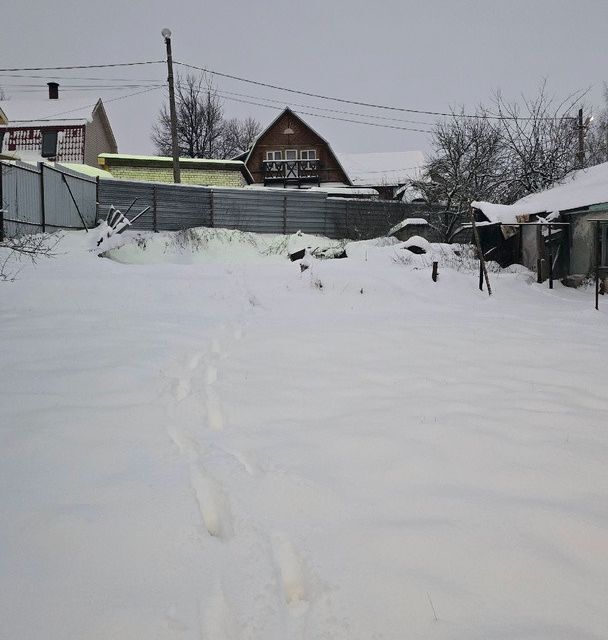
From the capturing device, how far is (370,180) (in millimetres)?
31094

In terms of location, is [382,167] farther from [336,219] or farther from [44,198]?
[44,198]

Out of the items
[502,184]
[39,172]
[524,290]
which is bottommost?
[524,290]

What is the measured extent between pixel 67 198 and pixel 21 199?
7.65 feet

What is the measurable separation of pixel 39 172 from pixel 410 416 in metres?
12.1

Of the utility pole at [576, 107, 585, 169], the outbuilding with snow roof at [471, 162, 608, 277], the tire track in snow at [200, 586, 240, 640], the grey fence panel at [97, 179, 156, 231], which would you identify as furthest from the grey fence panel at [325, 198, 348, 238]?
the tire track in snow at [200, 586, 240, 640]

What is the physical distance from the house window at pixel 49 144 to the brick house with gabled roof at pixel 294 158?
32.8 ft

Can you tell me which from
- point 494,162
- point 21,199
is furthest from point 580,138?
point 21,199

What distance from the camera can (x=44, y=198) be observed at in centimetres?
Answer: 1192

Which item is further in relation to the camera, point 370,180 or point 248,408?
point 370,180

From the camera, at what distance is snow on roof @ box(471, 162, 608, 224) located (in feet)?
39.1

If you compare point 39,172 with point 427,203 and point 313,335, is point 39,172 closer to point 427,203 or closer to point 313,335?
point 313,335

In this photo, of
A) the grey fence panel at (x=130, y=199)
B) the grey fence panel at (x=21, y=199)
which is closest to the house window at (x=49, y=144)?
the grey fence panel at (x=130, y=199)

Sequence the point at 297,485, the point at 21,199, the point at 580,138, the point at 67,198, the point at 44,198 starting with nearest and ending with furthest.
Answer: the point at 297,485, the point at 21,199, the point at 44,198, the point at 67,198, the point at 580,138

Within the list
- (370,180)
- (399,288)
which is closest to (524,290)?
(399,288)
